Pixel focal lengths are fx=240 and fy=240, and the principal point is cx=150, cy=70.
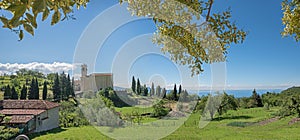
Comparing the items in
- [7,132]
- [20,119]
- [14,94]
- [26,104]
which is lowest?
[7,132]

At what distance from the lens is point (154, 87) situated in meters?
3.00

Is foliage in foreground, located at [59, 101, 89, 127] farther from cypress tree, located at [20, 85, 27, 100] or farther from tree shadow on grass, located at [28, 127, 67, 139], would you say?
cypress tree, located at [20, 85, 27, 100]

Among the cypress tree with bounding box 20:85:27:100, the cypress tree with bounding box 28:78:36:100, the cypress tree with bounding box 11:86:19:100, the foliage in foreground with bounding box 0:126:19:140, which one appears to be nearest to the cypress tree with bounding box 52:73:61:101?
the cypress tree with bounding box 28:78:36:100

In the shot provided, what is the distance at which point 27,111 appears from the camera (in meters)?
6.36

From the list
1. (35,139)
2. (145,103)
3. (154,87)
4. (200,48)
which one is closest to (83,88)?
(145,103)

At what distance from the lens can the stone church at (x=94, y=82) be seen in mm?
3317

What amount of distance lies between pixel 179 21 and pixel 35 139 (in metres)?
5.79

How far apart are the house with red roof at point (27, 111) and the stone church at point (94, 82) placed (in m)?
2.52

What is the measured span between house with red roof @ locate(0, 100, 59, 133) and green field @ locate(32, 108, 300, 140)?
1.41 feet

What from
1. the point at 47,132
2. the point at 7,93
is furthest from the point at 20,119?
the point at 47,132

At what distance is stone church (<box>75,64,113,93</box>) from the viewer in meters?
3.32

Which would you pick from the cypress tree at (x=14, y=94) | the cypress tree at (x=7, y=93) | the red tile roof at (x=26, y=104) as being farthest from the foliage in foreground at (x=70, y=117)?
the cypress tree at (x=7, y=93)

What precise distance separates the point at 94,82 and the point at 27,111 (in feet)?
11.8

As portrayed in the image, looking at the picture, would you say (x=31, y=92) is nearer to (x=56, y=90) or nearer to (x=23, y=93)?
(x=23, y=93)
